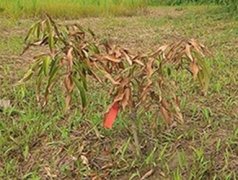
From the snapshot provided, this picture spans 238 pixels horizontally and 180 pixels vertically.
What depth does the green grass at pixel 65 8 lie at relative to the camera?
20.8ft

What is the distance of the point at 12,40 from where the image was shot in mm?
4492

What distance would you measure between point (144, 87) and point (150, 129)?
36 centimetres

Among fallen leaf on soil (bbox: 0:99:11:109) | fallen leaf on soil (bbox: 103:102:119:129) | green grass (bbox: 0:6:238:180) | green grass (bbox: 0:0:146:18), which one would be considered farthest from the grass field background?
fallen leaf on soil (bbox: 103:102:119:129)

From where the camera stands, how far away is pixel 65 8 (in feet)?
21.2

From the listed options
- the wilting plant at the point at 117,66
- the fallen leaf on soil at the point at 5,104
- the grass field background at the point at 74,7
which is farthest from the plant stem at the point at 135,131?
the grass field background at the point at 74,7

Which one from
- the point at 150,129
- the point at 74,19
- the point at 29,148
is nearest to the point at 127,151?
the point at 150,129

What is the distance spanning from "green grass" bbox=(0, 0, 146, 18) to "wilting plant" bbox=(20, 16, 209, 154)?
3950 millimetres

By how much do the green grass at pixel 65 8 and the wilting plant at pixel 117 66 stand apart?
395 centimetres

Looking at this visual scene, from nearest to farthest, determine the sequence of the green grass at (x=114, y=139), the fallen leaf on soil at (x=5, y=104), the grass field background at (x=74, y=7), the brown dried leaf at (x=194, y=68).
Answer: the brown dried leaf at (x=194, y=68) < the green grass at (x=114, y=139) < the fallen leaf on soil at (x=5, y=104) < the grass field background at (x=74, y=7)

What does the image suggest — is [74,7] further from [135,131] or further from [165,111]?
[165,111]

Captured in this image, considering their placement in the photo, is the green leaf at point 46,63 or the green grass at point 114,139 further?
the green grass at point 114,139

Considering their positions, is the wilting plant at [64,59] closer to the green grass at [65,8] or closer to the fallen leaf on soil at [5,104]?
the fallen leaf on soil at [5,104]

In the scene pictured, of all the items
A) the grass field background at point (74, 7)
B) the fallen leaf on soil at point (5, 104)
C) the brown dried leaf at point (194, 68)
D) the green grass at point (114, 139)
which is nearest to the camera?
the brown dried leaf at point (194, 68)

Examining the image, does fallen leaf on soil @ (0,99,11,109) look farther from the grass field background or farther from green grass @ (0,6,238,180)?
the grass field background
